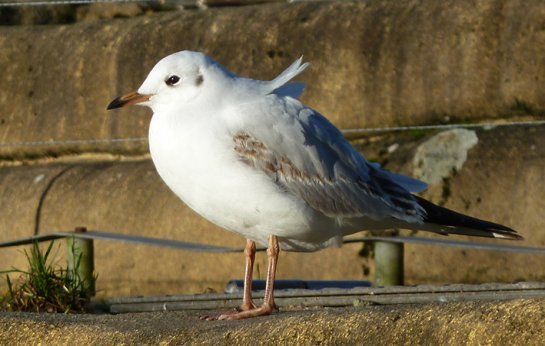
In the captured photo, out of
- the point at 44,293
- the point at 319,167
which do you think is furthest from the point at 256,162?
the point at 44,293

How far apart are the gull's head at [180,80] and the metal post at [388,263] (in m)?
2.65

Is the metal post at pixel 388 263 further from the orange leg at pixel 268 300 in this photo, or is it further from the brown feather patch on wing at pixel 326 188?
the orange leg at pixel 268 300

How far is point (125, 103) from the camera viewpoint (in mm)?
6137

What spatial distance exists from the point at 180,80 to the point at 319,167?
662 mm

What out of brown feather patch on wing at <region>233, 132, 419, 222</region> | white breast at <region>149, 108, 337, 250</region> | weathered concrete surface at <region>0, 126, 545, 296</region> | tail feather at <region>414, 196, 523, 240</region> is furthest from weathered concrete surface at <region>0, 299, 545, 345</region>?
weathered concrete surface at <region>0, 126, 545, 296</region>

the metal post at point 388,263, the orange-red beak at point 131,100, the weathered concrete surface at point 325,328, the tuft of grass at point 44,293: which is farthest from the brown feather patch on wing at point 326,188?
the tuft of grass at point 44,293

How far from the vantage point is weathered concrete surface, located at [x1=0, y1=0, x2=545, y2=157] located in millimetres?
9484

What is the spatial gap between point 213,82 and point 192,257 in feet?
14.5

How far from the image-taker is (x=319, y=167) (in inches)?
234

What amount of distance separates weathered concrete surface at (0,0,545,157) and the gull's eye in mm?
3853

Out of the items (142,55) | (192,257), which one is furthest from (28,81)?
(192,257)

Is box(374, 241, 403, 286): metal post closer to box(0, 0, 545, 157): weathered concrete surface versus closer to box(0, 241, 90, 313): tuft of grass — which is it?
box(0, 0, 545, 157): weathered concrete surface

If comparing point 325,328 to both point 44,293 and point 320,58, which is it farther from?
point 320,58

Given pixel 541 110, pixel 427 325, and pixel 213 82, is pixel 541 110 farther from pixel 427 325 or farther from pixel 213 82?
pixel 427 325
